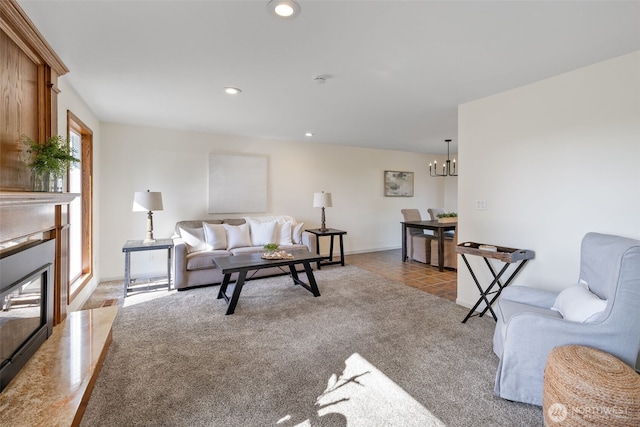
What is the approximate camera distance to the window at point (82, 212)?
3430 millimetres

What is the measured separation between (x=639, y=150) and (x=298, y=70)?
2643 mm

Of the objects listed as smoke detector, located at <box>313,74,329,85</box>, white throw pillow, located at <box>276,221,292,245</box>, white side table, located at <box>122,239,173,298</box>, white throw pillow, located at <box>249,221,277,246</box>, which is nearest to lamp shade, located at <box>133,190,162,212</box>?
white side table, located at <box>122,239,173,298</box>

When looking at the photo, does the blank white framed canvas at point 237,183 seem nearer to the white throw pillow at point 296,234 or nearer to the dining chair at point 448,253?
the white throw pillow at point 296,234

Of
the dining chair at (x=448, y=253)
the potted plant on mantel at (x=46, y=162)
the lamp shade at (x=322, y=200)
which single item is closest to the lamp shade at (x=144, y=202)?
the potted plant on mantel at (x=46, y=162)

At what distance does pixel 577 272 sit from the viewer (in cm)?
251

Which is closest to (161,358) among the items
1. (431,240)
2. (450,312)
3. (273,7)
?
(273,7)

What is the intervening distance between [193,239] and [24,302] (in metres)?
2.54

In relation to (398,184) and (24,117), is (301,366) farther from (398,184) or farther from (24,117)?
(398,184)

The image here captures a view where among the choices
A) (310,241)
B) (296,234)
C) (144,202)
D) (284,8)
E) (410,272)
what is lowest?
(410,272)

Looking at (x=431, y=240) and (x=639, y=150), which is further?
(x=431, y=240)

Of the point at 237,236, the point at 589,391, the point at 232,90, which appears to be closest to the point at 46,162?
the point at 232,90

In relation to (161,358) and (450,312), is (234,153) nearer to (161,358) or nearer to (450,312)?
(161,358)

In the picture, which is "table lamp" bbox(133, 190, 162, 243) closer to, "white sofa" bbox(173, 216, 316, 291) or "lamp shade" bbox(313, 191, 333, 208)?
"white sofa" bbox(173, 216, 316, 291)

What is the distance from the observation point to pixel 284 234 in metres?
4.95
